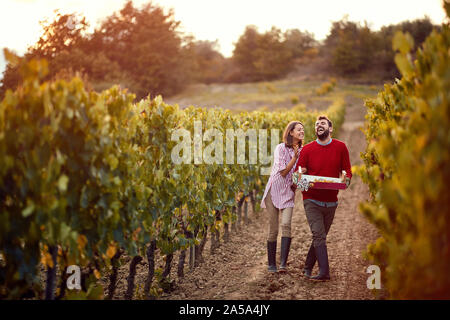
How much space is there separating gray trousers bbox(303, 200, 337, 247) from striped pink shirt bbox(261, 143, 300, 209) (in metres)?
0.34

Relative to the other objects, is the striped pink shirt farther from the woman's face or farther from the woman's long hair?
the woman's face

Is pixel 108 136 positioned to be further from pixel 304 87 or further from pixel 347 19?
pixel 347 19

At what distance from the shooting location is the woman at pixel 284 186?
16.8ft

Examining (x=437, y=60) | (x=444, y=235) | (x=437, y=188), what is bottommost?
(x=444, y=235)

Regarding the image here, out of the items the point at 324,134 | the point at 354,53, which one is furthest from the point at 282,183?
the point at 354,53

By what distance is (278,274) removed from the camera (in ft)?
17.3

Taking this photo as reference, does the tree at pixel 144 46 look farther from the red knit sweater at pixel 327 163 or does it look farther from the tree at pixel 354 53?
the red knit sweater at pixel 327 163

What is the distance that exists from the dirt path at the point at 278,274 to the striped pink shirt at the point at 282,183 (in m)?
0.96

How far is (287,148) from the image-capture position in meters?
5.26

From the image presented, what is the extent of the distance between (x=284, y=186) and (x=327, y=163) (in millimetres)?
666

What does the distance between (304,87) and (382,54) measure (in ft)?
53.8

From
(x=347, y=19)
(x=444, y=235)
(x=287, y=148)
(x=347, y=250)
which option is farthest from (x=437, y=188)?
(x=347, y=19)

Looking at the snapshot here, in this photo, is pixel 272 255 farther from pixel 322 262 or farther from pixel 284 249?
pixel 322 262

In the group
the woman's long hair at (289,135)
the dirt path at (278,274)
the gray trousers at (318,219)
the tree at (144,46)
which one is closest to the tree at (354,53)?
the tree at (144,46)
